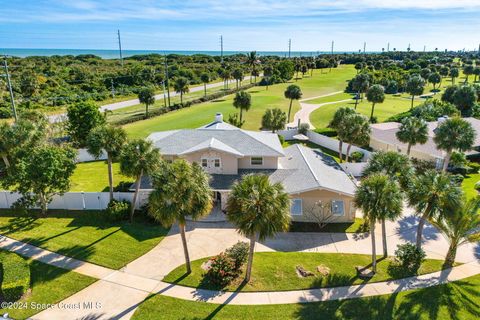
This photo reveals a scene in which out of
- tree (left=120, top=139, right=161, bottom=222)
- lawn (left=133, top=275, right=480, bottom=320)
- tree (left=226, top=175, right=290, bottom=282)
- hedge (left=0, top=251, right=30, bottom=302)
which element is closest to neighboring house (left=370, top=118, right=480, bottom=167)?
lawn (left=133, top=275, right=480, bottom=320)

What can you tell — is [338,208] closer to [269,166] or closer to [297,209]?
[297,209]

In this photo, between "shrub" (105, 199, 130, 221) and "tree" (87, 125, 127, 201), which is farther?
"shrub" (105, 199, 130, 221)

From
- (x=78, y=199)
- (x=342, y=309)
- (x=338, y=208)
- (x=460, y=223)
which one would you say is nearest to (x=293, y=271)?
(x=342, y=309)

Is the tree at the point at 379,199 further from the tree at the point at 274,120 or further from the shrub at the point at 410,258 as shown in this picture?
the tree at the point at 274,120

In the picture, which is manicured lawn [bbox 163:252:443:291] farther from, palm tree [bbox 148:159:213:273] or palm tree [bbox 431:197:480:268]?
palm tree [bbox 148:159:213:273]

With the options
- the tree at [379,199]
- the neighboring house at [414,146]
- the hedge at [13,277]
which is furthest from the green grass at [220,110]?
the tree at [379,199]
